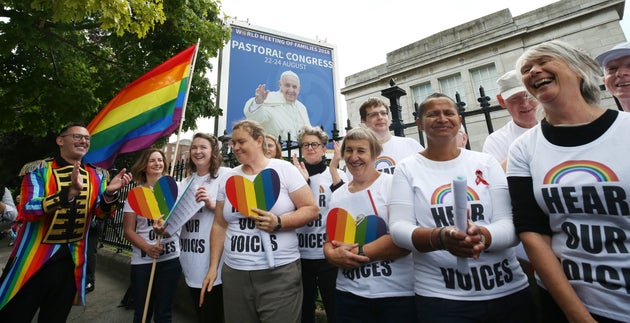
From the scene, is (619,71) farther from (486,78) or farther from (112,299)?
(486,78)

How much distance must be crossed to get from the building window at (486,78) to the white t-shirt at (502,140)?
42.9ft

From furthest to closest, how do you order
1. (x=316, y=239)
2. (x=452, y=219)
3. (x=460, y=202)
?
(x=316, y=239), (x=452, y=219), (x=460, y=202)

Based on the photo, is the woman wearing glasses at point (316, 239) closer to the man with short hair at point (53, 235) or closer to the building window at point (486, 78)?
the man with short hair at point (53, 235)

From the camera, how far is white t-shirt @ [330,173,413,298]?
5.60 feet

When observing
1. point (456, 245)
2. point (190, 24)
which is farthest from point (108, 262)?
point (456, 245)

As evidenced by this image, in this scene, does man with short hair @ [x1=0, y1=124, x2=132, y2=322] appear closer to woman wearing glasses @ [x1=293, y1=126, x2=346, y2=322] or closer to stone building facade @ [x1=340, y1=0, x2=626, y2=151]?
woman wearing glasses @ [x1=293, y1=126, x2=346, y2=322]

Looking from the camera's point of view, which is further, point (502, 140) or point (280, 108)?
point (280, 108)

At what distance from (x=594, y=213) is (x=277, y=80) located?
9507 millimetres

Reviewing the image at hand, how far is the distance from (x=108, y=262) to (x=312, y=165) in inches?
236

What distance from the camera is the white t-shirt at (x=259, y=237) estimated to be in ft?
6.66

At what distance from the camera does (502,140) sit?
2232mm

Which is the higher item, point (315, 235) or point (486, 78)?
point (486, 78)

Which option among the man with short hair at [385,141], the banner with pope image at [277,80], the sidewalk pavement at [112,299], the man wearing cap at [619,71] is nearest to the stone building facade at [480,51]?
the banner with pope image at [277,80]

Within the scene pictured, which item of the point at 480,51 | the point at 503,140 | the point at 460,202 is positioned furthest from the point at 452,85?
the point at 460,202
